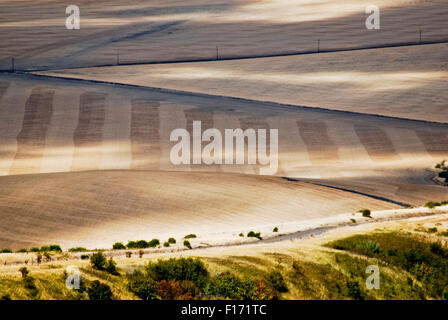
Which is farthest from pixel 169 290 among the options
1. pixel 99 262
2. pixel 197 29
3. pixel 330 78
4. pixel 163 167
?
pixel 197 29

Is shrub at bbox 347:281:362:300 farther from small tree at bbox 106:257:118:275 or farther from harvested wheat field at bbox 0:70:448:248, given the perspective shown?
harvested wheat field at bbox 0:70:448:248

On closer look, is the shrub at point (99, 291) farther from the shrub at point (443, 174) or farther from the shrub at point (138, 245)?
the shrub at point (443, 174)

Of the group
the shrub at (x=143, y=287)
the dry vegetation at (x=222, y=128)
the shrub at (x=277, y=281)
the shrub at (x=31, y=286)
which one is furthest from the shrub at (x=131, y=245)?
the shrub at (x=31, y=286)

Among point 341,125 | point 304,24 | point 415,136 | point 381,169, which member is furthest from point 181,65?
point 381,169

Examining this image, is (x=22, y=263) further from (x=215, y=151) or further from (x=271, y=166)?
(x=215, y=151)

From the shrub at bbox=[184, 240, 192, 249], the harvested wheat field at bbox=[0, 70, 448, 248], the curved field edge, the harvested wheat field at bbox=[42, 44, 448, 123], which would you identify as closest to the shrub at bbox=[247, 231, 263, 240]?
the harvested wheat field at bbox=[0, 70, 448, 248]
